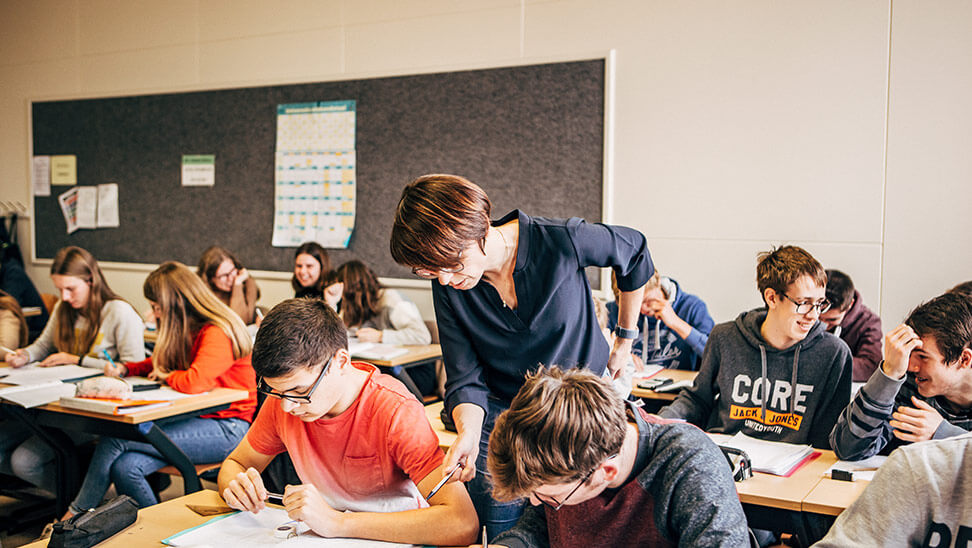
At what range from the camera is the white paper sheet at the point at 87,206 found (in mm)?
5613

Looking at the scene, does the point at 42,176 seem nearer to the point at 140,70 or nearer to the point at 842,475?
the point at 140,70

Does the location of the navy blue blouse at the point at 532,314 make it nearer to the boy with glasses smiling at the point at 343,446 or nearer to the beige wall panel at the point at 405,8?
the boy with glasses smiling at the point at 343,446

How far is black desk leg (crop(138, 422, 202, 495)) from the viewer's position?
254 cm

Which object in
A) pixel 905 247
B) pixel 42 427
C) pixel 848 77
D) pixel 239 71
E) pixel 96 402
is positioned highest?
pixel 239 71

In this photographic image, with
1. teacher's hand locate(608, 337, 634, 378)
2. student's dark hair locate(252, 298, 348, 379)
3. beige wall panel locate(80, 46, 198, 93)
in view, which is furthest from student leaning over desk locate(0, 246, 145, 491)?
teacher's hand locate(608, 337, 634, 378)

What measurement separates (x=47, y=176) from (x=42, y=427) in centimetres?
357

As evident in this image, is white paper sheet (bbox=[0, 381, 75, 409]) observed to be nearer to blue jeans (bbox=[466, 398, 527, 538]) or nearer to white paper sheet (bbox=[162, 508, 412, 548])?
white paper sheet (bbox=[162, 508, 412, 548])

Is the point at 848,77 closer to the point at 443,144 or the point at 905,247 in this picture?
the point at 905,247

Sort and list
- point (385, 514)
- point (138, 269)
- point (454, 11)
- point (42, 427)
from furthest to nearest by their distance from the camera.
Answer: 1. point (138, 269)
2. point (454, 11)
3. point (42, 427)
4. point (385, 514)

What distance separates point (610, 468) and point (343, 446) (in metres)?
0.70

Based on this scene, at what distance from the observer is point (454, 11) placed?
432cm

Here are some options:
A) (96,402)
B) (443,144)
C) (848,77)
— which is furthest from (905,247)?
(96,402)

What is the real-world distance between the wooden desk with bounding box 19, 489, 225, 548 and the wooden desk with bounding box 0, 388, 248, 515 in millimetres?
952

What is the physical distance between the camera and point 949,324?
6.03ft
